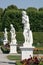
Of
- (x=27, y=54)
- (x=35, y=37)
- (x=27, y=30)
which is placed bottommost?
(x=35, y=37)

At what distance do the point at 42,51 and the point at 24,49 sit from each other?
1506 centimetres

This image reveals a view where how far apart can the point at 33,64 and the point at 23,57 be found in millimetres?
4011

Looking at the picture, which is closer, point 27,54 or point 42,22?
point 27,54

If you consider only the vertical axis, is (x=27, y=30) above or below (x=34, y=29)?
above

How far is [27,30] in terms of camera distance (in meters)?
20.2

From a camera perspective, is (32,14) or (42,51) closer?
(42,51)

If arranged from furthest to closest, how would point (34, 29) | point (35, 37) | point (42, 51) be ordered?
point (34, 29) → point (35, 37) → point (42, 51)

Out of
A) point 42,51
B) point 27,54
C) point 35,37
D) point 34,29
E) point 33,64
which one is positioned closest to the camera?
point 33,64

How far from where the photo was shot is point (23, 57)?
2012 cm

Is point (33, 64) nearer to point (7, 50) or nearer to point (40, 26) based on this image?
point (7, 50)

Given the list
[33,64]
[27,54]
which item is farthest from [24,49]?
[33,64]

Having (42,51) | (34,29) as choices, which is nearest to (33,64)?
(42,51)

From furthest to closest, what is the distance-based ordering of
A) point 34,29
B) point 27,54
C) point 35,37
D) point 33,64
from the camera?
point 34,29, point 35,37, point 27,54, point 33,64

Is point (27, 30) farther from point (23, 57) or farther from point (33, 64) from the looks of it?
point (33, 64)
